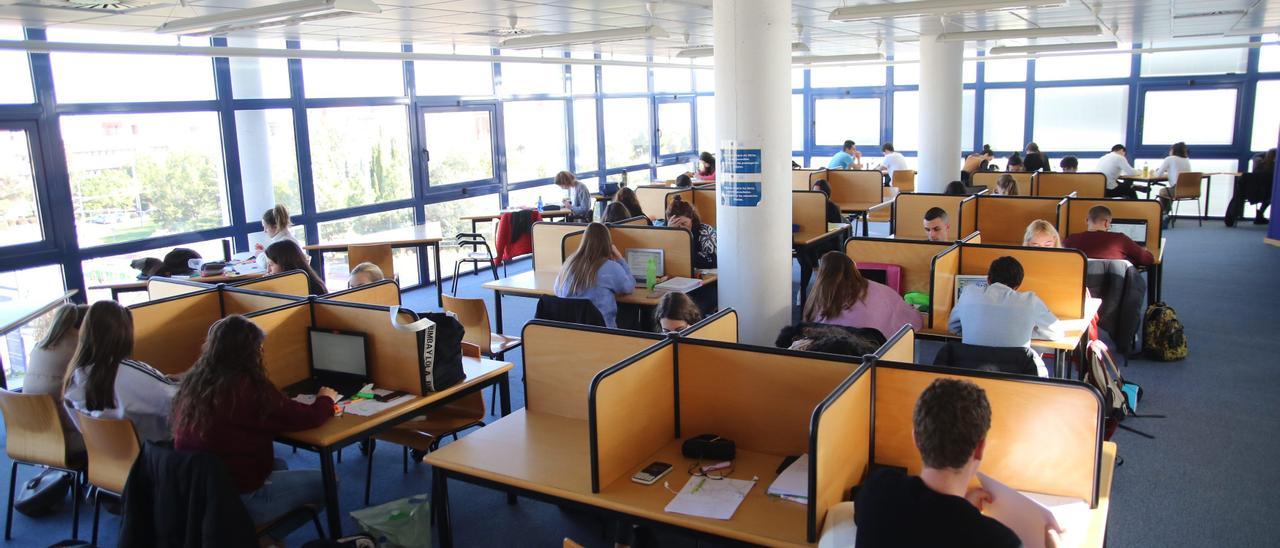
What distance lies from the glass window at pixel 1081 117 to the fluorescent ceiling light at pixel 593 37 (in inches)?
346

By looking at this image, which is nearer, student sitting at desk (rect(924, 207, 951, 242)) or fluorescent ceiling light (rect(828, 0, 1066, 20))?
fluorescent ceiling light (rect(828, 0, 1066, 20))

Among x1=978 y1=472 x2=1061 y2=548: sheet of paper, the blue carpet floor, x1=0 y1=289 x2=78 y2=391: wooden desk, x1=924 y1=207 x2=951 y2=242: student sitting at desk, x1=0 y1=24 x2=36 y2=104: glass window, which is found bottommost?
the blue carpet floor

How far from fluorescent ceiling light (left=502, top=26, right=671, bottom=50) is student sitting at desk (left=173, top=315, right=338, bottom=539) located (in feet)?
12.2

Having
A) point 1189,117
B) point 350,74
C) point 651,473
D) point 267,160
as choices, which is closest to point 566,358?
point 651,473

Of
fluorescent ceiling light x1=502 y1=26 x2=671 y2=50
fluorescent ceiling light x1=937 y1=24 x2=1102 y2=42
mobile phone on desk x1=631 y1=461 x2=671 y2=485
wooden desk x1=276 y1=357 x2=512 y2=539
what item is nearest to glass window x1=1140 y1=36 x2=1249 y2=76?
fluorescent ceiling light x1=937 y1=24 x2=1102 y2=42

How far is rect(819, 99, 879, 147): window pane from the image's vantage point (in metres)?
14.5

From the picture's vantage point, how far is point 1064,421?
2.47 metres

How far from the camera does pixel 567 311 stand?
190 inches

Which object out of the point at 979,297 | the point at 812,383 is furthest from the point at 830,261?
the point at 812,383

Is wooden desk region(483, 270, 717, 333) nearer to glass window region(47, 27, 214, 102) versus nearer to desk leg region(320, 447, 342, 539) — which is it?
desk leg region(320, 447, 342, 539)

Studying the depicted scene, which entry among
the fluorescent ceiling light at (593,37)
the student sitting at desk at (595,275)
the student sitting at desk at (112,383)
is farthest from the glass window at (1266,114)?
the student sitting at desk at (112,383)

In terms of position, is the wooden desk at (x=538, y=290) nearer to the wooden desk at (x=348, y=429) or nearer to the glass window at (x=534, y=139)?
the wooden desk at (x=348, y=429)

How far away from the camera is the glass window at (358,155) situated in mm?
8203

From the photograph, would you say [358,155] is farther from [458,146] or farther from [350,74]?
[458,146]
